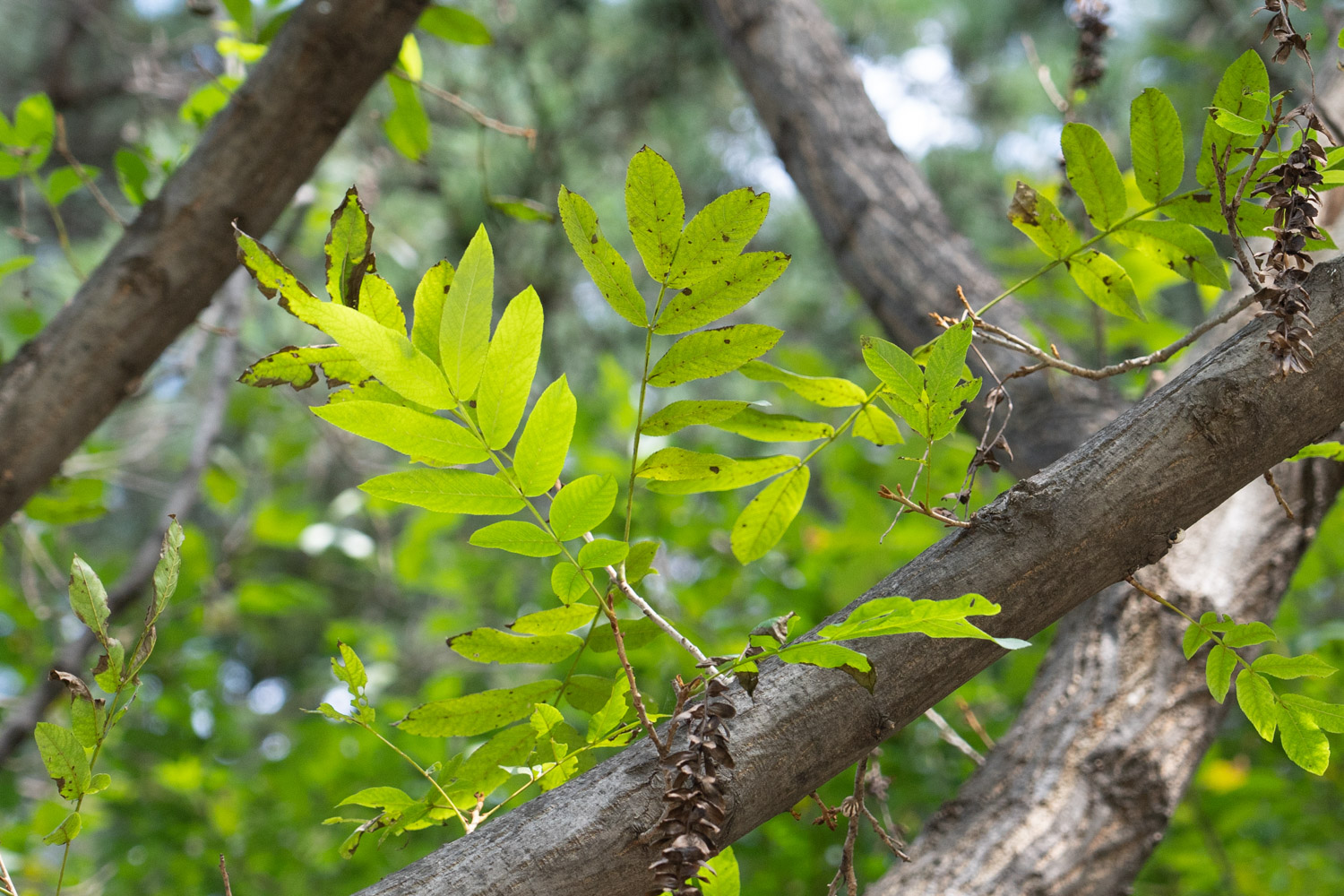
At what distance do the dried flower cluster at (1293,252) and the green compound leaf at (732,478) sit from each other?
23cm

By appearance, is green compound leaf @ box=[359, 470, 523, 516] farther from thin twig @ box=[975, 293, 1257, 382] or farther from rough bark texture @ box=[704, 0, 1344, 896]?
rough bark texture @ box=[704, 0, 1344, 896]

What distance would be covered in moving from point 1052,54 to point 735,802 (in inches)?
154

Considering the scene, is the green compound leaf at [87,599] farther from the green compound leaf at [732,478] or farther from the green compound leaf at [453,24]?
the green compound leaf at [453,24]

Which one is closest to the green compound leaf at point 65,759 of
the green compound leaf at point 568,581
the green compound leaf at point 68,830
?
the green compound leaf at point 68,830

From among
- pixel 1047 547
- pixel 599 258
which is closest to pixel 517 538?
pixel 599 258

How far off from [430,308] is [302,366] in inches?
3.7

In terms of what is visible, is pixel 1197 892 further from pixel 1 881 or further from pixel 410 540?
pixel 1 881

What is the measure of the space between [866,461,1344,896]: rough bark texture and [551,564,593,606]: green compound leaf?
503mm

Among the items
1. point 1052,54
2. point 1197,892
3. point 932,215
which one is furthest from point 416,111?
point 1052,54

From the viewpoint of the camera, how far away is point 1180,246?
1.61ft

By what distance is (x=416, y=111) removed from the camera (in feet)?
2.88

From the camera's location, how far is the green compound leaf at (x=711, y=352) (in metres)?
0.41

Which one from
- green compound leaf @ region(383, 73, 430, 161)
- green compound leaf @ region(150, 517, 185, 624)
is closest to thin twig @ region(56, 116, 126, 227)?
green compound leaf @ region(383, 73, 430, 161)

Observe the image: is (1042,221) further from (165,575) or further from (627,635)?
(165,575)
